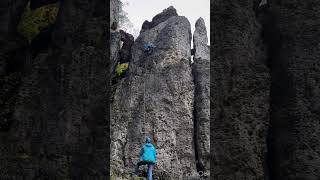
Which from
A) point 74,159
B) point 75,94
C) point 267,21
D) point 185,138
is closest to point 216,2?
point 267,21

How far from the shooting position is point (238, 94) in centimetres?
613

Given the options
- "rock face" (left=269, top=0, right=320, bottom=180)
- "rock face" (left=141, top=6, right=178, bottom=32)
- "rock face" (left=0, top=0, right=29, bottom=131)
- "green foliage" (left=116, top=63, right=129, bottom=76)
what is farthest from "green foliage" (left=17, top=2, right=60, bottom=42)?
"rock face" (left=141, top=6, right=178, bottom=32)

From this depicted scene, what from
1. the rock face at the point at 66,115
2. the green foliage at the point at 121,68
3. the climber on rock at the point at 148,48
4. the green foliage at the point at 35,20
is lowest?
the rock face at the point at 66,115

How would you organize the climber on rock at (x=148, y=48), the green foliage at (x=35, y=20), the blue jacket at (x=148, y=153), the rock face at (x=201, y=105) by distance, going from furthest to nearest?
the climber on rock at (x=148, y=48)
the rock face at (x=201, y=105)
the blue jacket at (x=148, y=153)
the green foliage at (x=35, y=20)

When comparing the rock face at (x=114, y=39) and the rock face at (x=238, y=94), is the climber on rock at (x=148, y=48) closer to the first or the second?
the rock face at (x=114, y=39)

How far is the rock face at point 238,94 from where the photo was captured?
5.99m

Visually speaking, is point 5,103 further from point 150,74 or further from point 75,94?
point 150,74

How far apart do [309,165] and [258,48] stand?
1521 millimetres

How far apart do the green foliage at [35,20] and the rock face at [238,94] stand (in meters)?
2.08

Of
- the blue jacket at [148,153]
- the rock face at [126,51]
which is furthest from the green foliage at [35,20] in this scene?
the rock face at [126,51]

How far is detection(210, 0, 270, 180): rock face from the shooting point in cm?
599

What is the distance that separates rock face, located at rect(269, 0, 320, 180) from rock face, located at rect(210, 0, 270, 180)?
154mm

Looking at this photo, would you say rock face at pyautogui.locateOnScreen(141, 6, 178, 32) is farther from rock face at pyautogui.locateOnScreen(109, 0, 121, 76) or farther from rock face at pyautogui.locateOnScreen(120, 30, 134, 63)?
rock face at pyautogui.locateOnScreen(109, 0, 121, 76)

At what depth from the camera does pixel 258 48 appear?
630 cm
